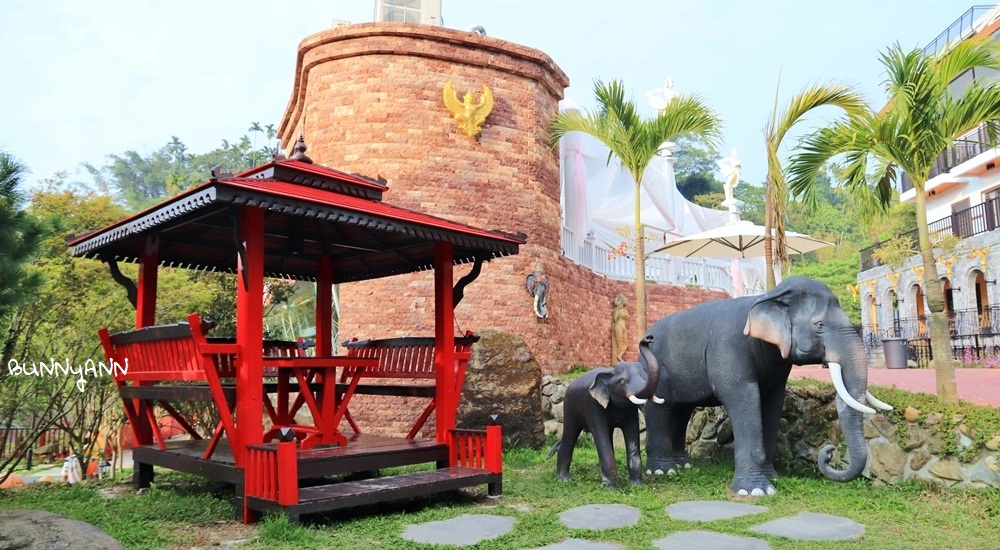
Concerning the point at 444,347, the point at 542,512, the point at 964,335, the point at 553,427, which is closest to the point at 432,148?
the point at 553,427

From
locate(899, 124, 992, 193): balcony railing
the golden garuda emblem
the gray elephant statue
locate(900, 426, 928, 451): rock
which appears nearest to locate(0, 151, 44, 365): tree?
the gray elephant statue

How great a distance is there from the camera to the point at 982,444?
5.95m

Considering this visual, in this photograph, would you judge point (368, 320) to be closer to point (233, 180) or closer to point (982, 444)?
point (233, 180)

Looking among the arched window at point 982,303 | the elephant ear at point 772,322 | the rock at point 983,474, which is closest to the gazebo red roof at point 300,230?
the elephant ear at point 772,322

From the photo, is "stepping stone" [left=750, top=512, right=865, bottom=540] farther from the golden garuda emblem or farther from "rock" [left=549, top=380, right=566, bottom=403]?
the golden garuda emblem

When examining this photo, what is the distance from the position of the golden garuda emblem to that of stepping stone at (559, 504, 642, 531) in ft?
24.4

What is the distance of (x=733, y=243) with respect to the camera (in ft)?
47.8

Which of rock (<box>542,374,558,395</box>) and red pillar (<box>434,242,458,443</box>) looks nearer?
red pillar (<box>434,242,458,443</box>)

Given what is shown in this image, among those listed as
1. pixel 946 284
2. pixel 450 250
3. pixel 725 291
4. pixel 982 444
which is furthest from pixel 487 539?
pixel 946 284

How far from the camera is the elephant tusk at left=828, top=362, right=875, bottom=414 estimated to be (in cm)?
580

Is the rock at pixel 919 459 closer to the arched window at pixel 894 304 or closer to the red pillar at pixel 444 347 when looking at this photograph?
the red pillar at pixel 444 347

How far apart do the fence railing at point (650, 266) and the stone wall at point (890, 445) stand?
21.4ft

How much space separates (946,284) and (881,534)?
21.7 m

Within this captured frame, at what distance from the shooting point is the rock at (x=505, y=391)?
10039mm
